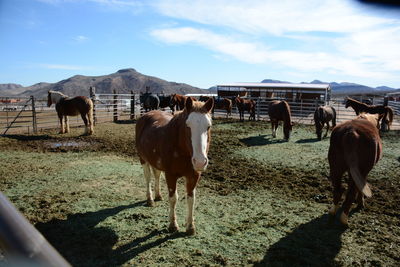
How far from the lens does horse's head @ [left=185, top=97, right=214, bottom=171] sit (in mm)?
3262

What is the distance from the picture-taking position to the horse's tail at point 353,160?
3575 millimetres

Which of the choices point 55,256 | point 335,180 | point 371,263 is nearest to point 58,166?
point 335,180

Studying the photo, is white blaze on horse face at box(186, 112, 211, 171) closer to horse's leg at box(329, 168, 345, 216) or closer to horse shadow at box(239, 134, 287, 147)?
horse's leg at box(329, 168, 345, 216)

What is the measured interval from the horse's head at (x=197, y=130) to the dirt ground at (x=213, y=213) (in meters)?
1.10

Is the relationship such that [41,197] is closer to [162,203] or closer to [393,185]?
[162,203]

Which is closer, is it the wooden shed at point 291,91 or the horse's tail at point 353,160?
the horse's tail at point 353,160

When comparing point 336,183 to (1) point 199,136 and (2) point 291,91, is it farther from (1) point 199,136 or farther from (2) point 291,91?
(2) point 291,91

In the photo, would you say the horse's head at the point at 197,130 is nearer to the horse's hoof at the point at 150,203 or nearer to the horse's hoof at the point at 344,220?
the horse's hoof at the point at 150,203

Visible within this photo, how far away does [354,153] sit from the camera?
3916 mm

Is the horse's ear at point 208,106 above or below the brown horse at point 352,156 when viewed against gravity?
above

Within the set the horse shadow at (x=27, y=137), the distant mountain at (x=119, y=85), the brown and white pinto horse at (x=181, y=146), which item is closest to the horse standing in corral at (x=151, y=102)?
the horse shadow at (x=27, y=137)

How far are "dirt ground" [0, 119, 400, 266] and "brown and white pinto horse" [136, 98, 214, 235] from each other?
517 mm

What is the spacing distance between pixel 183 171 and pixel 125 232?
3.71ft

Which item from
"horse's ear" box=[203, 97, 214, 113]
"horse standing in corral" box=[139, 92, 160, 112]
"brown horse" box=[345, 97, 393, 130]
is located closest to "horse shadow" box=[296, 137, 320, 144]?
"brown horse" box=[345, 97, 393, 130]
